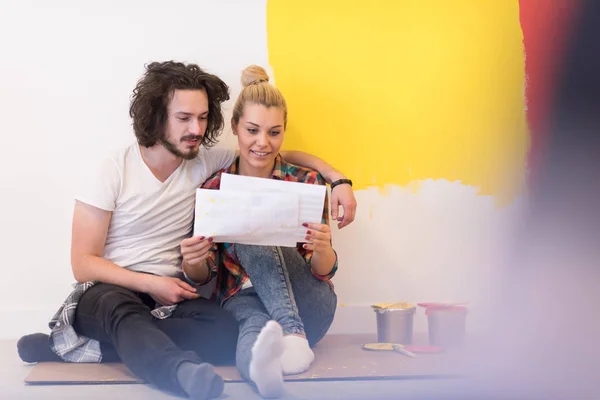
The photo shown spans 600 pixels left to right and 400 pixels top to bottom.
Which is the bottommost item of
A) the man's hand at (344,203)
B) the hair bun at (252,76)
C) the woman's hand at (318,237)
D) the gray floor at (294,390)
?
the gray floor at (294,390)

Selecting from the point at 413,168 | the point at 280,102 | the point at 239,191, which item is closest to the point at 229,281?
the point at 239,191

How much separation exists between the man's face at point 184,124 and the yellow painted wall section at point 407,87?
454 mm

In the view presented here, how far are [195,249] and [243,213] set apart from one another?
0.57 feet

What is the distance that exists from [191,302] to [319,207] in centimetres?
51

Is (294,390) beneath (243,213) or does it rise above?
beneath

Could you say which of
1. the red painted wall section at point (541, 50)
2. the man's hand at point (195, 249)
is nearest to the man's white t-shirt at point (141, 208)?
the man's hand at point (195, 249)

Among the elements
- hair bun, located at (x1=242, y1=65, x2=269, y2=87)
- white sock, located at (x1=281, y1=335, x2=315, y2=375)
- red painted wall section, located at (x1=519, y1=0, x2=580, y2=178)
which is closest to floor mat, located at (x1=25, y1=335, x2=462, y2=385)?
white sock, located at (x1=281, y1=335, x2=315, y2=375)

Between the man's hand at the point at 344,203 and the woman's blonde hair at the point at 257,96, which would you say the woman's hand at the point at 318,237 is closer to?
the man's hand at the point at 344,203

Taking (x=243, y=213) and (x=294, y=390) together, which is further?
(x=243, y=213)

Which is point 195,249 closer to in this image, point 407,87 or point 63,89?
point 63,89

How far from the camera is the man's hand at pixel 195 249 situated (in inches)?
79.3

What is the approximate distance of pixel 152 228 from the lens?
2266 mm

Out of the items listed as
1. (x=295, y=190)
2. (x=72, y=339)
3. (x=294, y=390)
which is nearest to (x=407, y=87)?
(x=295, y=190)

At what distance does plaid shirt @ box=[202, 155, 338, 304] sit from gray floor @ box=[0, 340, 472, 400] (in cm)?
46
